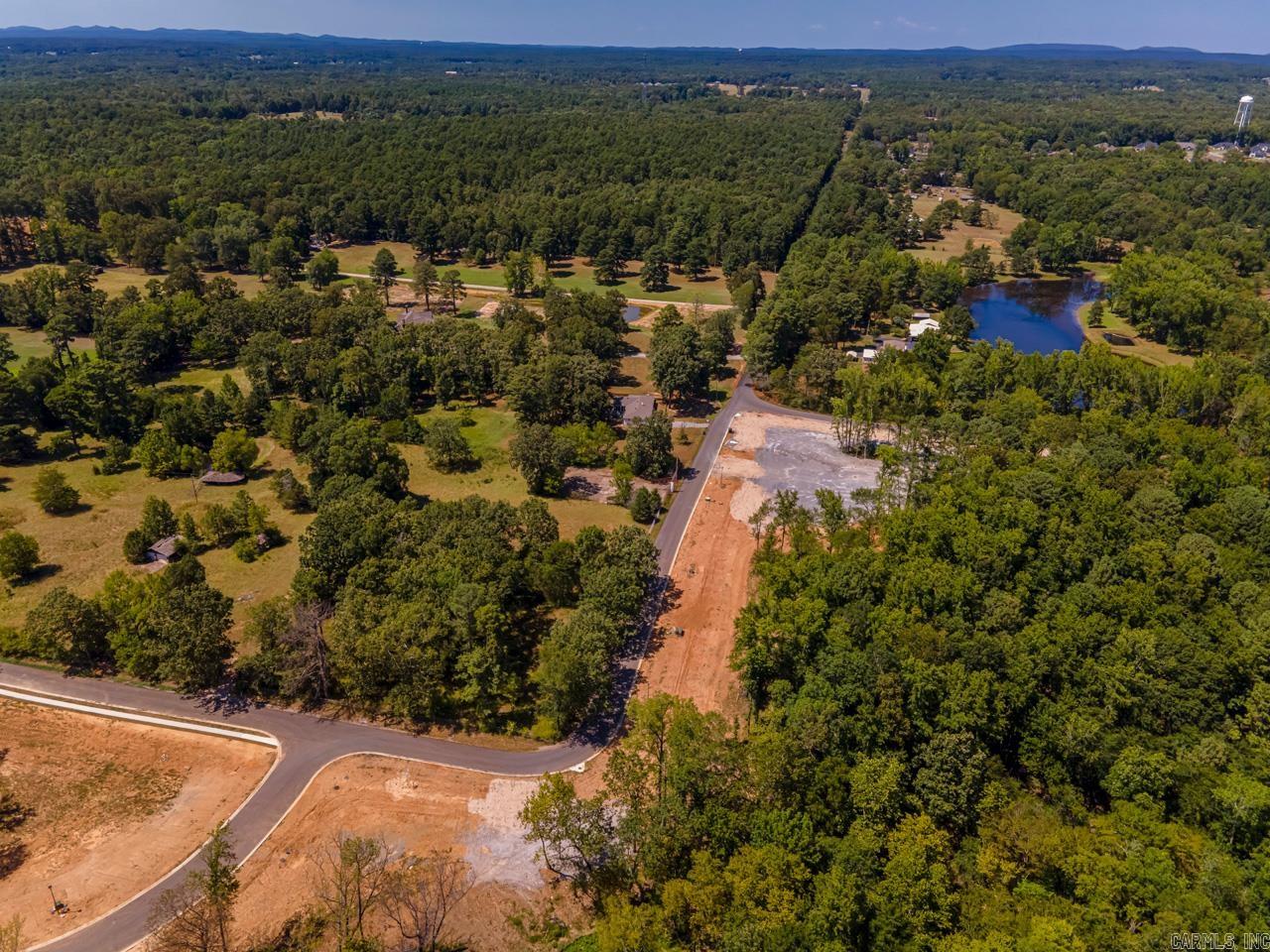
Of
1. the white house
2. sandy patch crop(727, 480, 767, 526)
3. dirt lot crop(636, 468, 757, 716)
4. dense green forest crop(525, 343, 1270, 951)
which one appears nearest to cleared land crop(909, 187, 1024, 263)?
the white house

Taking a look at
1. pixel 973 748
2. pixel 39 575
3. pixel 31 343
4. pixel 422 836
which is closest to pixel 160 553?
pixel 39 575

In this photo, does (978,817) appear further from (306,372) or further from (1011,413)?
(306,372)

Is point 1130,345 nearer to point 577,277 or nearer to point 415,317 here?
point 577,277

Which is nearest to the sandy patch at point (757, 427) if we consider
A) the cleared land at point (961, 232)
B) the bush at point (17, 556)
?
the bush at point (17, 556)

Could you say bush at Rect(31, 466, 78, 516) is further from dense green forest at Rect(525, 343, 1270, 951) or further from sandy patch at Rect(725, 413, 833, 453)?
sandy patch at Rect(725, 413, 833, 453)

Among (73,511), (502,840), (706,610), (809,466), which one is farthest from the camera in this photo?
(809,466)
